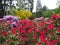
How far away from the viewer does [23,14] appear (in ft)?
102

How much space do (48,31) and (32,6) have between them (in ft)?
167

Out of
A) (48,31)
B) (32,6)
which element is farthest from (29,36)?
(32,6)

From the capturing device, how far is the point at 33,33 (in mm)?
6336

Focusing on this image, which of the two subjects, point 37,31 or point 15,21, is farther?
point 15,21

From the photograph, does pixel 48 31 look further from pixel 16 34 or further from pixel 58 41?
pixel 16 34

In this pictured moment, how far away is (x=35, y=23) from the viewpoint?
22.2 ft

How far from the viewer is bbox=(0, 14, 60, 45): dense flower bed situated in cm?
566

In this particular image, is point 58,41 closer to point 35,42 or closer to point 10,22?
point 35,42

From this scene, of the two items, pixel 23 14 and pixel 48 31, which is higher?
pixel 48 31

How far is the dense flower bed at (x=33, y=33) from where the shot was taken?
18.6 ft

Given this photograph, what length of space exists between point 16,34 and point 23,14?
24622 mm

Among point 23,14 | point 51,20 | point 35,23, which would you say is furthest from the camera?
point 23,14

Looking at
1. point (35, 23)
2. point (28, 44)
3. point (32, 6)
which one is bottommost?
point (32, 6)

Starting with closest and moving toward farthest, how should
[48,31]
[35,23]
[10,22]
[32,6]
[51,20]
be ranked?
[48,31], [51,20], [35,23], [10,22], [32,6]
